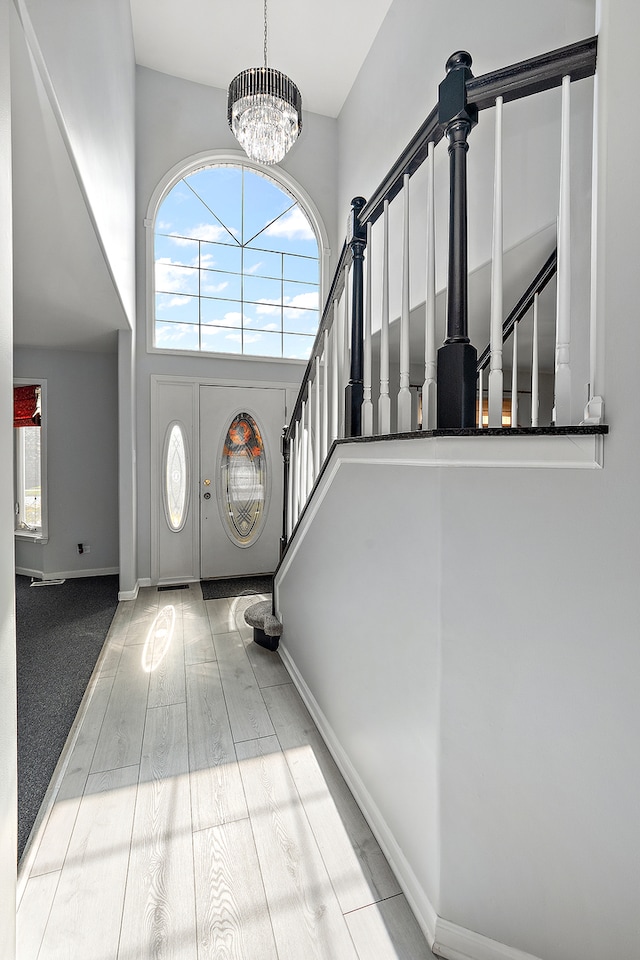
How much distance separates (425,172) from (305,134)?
2.88 metres

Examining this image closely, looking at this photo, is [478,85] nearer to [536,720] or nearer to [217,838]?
[536,720]

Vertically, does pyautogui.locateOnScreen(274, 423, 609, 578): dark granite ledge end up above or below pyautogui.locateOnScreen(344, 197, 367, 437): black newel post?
below

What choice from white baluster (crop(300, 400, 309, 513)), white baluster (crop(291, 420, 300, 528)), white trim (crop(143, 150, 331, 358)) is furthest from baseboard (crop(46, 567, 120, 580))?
white baluster (crop(300, 400, 309, 513))

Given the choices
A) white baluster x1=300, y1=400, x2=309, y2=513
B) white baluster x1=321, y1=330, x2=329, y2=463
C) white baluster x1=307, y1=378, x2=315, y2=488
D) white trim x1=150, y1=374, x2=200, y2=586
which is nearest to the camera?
white baluster x1=321, y1=330, x2=329, y2=463

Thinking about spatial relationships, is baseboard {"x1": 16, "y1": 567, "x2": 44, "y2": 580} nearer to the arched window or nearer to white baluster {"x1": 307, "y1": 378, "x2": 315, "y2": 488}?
the arched window

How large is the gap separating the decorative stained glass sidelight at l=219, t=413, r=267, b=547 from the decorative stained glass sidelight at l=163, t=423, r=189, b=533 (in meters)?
0.38

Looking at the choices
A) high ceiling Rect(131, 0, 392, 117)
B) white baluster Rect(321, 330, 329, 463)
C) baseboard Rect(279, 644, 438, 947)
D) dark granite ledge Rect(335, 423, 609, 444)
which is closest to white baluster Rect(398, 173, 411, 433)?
dark granite ledge Rect(335, 423, 609, 444)

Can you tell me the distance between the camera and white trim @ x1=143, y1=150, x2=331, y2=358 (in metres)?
4.52

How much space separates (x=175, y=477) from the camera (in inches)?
185

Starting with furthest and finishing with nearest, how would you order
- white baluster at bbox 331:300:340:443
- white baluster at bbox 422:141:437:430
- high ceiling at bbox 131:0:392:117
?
high ceiling at bbox 131:0:392:117, white baluster at bbox 331:300:340:443, white baluster at bbox 422:141:437:430

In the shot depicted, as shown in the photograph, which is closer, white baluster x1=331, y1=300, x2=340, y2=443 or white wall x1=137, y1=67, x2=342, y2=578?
white baluster x1=331, y1=300, x2=340, y2=443

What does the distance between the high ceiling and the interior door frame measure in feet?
9.69

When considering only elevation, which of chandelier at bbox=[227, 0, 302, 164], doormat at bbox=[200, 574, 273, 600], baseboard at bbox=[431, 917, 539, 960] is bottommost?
baseboard at bbox=[431, 917, 539, 960]

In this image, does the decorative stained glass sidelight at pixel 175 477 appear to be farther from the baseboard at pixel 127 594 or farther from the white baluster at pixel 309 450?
the white baluster at pixel 309 450
